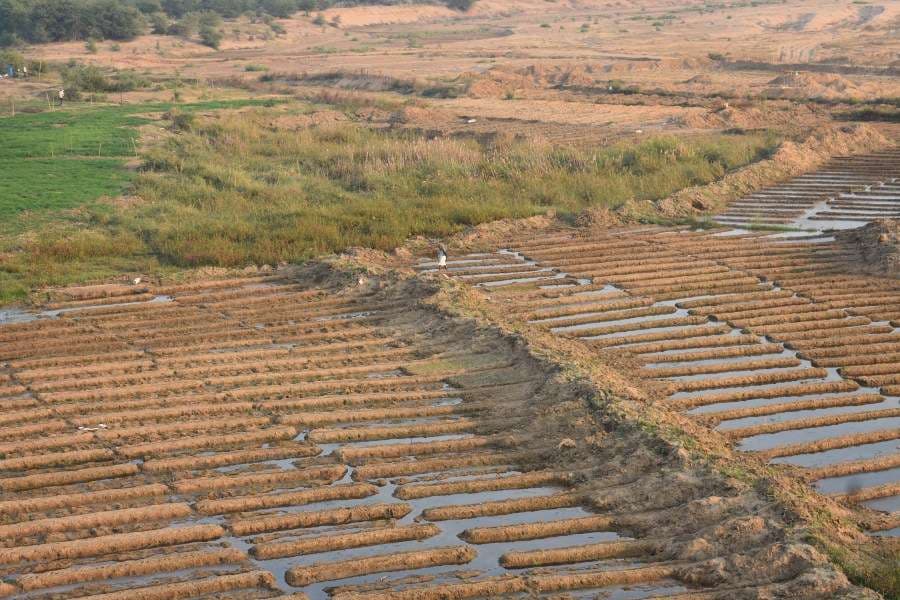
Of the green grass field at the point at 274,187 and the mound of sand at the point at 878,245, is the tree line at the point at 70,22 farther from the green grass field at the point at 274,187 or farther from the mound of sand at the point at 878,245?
the mound of sand at the point at 878,245

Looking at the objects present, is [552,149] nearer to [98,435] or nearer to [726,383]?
[726,383]

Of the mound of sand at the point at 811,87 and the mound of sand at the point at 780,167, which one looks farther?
the mound of sand at the point at 811,87

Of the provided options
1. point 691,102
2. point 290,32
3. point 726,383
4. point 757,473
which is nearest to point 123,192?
point 726,383

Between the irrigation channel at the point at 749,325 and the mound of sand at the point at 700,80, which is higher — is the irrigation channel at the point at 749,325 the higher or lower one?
the lower one

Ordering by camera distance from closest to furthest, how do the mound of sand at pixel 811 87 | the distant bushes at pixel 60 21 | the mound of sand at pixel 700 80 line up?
1. the mound of sand at pixel 811 87
2. the mound of sand at pixel 700 80
3. the distant bushes at pixel 60 21

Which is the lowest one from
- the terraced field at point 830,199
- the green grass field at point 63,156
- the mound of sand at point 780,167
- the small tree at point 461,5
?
the terraced field at point 830,199

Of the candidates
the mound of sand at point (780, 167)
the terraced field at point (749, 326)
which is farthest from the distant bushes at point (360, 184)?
the terraced field at point (749, 326)

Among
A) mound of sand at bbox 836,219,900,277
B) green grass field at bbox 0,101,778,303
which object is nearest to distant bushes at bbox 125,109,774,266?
green grass field at bbox 0,101,778,303

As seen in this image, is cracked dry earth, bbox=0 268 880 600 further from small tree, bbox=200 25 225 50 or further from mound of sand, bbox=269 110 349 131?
small tree, bbox=200 25 225 50

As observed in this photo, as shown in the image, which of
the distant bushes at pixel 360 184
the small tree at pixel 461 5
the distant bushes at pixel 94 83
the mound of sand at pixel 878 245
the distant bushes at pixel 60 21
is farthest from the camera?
the small tree at pixel 461 5
